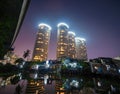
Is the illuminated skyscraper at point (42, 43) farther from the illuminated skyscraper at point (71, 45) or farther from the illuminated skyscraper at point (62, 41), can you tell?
the illuminated skyscraper at point (71, 45)

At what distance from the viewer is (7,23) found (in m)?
5.91

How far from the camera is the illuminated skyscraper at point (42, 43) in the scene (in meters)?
81.5

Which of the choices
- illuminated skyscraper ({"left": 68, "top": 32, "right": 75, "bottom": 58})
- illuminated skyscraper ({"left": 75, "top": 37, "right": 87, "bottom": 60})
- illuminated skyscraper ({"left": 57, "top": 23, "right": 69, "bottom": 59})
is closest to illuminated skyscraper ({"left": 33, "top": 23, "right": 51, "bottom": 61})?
illuminated skyscraper ({"left": 57, "top": 23, "right": 69, "bottom": 59})

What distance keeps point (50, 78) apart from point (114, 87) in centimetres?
902

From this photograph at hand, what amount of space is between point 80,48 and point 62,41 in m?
22.3

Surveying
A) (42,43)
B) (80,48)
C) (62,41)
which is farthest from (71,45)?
(42,43)

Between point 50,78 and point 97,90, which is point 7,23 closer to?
point 50,78

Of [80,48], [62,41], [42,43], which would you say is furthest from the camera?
[80,48]

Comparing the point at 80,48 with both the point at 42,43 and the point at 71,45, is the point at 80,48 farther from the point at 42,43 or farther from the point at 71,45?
the point at 42,43

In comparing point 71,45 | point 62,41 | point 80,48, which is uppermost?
point 62,41

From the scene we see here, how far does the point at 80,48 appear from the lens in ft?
344

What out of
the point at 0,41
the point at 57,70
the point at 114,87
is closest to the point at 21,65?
the point at 57,70

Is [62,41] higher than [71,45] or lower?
higher

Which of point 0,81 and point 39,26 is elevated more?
point 39,26
